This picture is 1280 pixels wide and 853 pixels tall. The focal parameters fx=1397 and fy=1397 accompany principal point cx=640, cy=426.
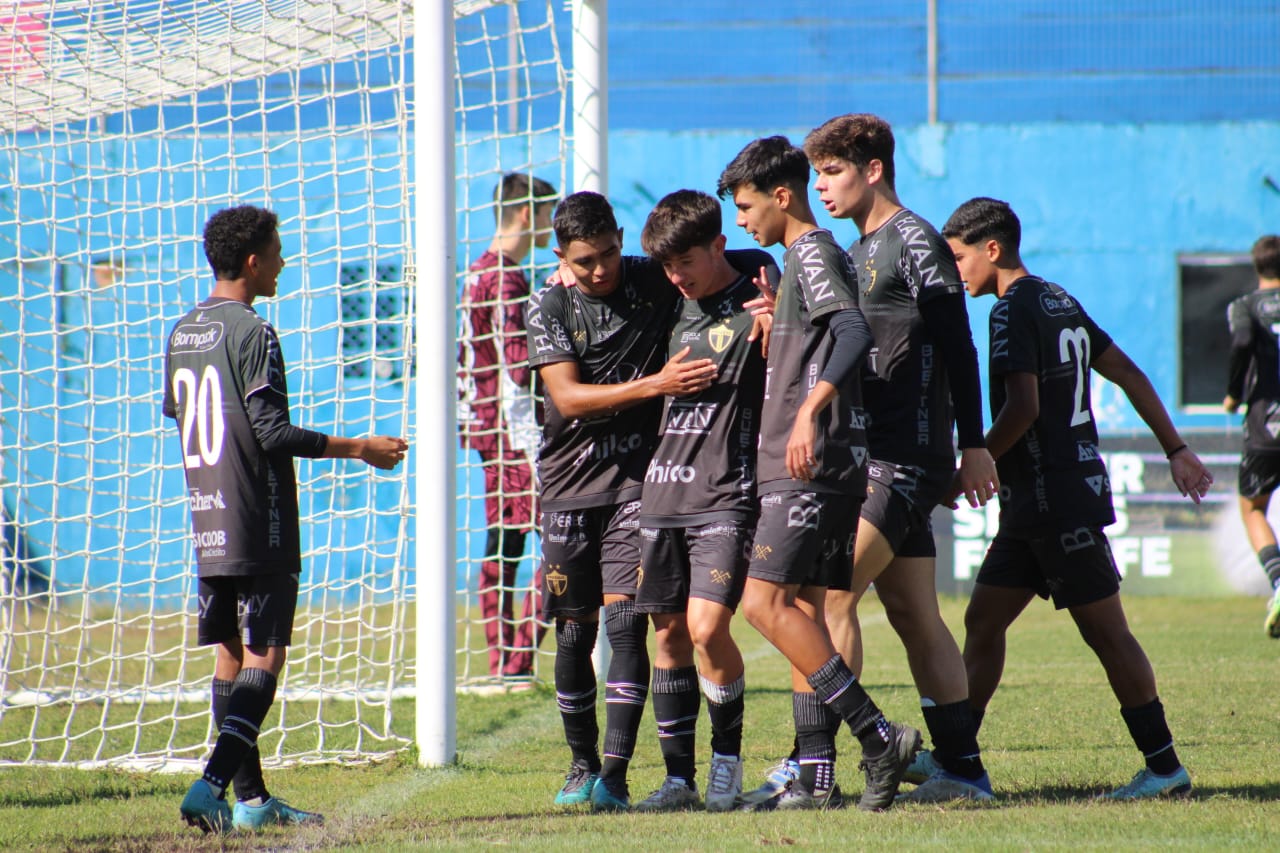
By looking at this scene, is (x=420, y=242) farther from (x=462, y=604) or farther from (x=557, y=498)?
(x=462, y=604)

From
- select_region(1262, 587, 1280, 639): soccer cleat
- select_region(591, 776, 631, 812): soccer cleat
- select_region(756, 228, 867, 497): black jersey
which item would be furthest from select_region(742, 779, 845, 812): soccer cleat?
select_region(1262, 587, 1280, 639): soccer cleat

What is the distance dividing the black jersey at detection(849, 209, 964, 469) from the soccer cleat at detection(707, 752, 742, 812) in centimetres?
107

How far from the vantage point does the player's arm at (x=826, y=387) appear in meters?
3.93

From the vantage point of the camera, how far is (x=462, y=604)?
465 inches

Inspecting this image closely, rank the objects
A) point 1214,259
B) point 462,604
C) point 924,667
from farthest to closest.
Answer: point 1214,259 → point 462,604 → point 924,667

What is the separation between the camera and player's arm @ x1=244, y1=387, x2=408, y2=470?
431 cm

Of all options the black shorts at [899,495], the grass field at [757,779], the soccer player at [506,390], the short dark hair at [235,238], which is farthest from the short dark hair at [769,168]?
the soccer player at [506,390]

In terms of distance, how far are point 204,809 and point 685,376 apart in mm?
1939

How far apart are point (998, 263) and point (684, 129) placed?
10.4m

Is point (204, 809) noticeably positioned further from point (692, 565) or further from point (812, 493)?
point (812, 493)

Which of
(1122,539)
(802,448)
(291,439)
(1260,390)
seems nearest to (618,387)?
(802,448)

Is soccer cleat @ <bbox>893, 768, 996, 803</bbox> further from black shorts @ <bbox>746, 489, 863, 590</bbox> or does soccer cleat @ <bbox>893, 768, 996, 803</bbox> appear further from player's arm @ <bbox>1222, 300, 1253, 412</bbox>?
player's arm @ <bbox>1222, 300, 1253, 412</bbox>

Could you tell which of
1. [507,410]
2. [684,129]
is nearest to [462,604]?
[507,410]

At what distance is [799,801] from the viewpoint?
167 inches
